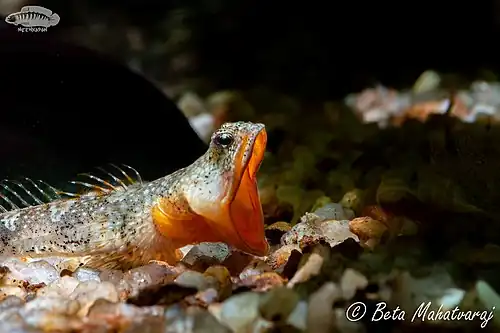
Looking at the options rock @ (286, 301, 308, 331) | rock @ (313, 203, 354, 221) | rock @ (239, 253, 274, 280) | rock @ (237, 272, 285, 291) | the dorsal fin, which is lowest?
rock @ (286, 301, 308, 331)

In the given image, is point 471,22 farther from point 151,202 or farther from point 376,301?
point 376,301

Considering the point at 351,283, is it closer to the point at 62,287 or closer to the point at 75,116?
the point at 62,287

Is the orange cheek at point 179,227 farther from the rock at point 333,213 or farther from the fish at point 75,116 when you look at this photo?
the fish at point 75,116

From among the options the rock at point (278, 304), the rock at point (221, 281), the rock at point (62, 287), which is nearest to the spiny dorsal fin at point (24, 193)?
the rock at point (62, 287)

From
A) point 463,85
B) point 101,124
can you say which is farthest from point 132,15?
point 463,85

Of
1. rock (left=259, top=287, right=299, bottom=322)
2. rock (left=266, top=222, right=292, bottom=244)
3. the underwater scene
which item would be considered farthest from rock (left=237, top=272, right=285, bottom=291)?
rock (left=266, top=222, right=292, bottom=244)

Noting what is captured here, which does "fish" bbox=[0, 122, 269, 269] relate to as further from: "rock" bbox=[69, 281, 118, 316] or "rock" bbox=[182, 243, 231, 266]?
"rock" bbox=[69, 281, 118, 316]
